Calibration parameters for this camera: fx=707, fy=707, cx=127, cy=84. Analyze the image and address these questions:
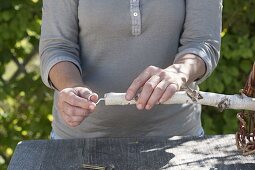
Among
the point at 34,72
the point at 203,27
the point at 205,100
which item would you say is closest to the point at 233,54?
the point at 34,72

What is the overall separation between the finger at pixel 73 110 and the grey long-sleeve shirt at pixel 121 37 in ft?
0.81

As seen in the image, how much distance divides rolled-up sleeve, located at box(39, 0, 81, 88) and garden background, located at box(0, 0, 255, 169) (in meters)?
1.17

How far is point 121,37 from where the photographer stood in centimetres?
171

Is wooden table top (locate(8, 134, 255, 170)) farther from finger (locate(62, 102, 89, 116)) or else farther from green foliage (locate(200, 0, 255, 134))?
green foliage (locate(200, 0, 255, 134))

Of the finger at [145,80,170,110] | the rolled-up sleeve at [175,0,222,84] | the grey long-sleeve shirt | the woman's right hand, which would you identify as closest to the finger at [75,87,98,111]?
the woman's right hand

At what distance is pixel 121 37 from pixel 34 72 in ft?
4.64

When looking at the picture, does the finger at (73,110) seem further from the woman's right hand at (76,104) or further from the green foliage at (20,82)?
the green foliage at (20,82)

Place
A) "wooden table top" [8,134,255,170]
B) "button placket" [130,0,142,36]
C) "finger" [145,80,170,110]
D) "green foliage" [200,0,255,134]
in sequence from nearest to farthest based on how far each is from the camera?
"finger" [145,80,170,110], "wooden table top" [8,134,255,170], "button placket" [130,0,142,36], "green foliage" [200,0,255,134]

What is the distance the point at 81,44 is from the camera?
5.76ft

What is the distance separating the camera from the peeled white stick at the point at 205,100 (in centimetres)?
139

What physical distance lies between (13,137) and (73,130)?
1.45 metres

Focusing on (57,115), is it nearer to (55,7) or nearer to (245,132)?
(55,7)

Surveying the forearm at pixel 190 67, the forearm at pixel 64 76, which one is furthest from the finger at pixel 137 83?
the forearm at pixel 64 76

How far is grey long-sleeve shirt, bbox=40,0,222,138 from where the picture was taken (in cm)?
169
